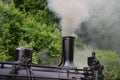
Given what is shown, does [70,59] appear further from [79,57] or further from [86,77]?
[79,57]

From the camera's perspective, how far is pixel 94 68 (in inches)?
285

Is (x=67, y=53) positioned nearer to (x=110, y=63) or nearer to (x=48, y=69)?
(x=48, y=69)

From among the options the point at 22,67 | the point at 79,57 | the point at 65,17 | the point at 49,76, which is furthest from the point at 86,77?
the point at 79,57

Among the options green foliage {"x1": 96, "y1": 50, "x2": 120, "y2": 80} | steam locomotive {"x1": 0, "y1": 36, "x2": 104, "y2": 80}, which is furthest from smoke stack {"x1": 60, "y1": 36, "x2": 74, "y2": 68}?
green foliage {"x1": 96, "y1": 50, "x2": 120, "y2": 80}

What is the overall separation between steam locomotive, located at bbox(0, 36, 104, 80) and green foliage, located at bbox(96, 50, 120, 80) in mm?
11838

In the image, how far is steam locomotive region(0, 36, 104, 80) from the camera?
22.1ft

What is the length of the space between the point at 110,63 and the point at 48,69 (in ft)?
43.7

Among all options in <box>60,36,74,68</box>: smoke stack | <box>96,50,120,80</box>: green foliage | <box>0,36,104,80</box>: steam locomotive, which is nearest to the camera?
<box>0,36,104,80</box>: steam locomotive

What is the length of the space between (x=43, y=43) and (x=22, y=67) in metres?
7.41

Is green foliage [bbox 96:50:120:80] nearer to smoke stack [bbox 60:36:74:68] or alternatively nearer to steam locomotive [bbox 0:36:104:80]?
smoke stack [bbox 60:36:74:68]

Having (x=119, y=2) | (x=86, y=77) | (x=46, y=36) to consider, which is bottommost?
(x=86, y=77)

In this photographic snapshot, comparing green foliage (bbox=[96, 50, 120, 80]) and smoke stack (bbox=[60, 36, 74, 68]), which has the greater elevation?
smoke stack (bbox=[60, 36, 74, 68])

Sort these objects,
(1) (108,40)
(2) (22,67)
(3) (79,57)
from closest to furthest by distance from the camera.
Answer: (2) (22,67)
(3) (79,57)
(1) (108,40)

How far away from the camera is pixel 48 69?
→ 23.8 feet
